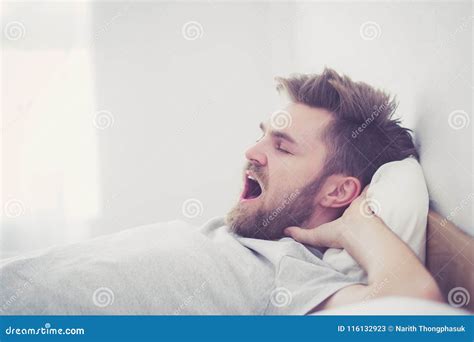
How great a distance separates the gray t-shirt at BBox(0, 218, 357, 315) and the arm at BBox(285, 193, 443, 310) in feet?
0.14

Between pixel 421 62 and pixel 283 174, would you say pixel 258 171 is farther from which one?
pixel 421 62

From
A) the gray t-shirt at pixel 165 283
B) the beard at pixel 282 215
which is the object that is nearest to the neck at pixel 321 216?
the beard at pixel 282 215

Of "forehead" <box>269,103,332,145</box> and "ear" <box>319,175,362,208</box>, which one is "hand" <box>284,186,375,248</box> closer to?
"ear" <box>319,175,362,208</box>

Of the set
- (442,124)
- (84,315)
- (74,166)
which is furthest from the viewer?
(74,166)

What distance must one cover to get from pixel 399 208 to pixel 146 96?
641 mm

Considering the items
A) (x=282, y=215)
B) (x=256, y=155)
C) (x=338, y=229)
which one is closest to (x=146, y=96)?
(x=256, y=155)

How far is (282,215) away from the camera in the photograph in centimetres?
115

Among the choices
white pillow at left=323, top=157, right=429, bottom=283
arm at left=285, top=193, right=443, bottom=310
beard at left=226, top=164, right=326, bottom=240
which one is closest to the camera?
arm at left=285, top=193, right=443, bottom=310

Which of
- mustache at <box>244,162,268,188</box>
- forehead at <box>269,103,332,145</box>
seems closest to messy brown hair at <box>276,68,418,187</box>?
forehead at <box>269,103,332,145</box>

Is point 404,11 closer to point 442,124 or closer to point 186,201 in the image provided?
point 442,124

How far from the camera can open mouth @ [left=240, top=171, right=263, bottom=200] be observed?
46.6 inches

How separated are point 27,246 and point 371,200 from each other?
0.81 meters

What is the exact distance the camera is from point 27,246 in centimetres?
120
